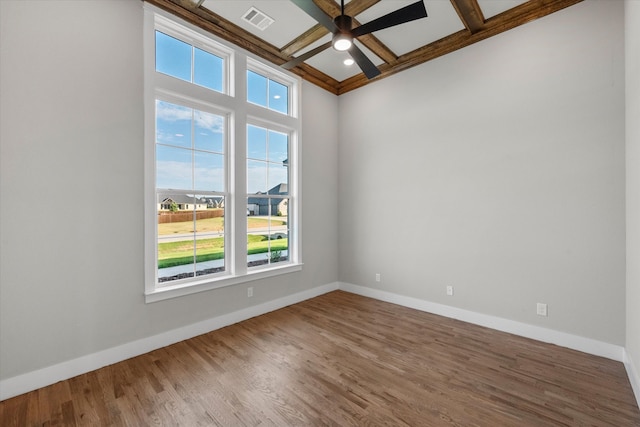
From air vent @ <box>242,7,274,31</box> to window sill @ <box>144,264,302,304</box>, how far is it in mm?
3080

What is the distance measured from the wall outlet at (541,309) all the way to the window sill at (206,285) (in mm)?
3050

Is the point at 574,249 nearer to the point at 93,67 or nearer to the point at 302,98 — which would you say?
the point at 302,98

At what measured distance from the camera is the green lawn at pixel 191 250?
9.64 feet

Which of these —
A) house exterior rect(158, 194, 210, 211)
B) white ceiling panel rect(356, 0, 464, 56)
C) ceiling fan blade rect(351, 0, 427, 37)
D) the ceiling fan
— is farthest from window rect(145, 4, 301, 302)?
ceiling fan blade rect(351, 0, 427, 37)

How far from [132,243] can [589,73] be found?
4.83 m

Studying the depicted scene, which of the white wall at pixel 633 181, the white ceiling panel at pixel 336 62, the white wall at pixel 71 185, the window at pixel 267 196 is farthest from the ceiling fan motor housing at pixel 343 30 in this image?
the white wall at pixel 633 181

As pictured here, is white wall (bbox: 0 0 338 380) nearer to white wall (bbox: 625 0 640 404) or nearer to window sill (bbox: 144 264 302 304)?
window sill (bbox: 144 264 302 304)

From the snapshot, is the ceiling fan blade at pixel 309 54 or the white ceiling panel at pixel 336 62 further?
the white ceiling panel at pixel 336 62

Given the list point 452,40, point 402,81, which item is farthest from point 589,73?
point 402,81

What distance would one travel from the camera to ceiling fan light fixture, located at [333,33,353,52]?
2.32 meters

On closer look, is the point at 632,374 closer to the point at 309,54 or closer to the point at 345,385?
the point at 345,385

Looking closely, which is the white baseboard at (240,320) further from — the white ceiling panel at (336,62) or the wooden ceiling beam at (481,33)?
the white ceiling panel at (336,62)

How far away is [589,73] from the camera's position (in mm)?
2666

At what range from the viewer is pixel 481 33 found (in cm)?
324
